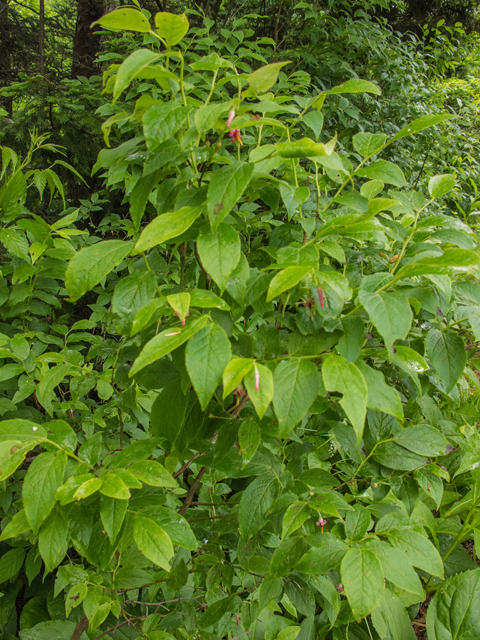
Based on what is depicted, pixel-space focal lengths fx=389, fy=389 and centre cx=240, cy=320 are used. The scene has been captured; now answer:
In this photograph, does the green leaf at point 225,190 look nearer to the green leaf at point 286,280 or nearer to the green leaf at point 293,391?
the green leaf at point 286,280

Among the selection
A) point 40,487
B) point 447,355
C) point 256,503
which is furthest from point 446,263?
point 40,487

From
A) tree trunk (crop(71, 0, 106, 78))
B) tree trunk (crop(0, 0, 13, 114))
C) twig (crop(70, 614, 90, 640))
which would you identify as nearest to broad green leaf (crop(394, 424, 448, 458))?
twig (crop(70, 614, 90, 640))

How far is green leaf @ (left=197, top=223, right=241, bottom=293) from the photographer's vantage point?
1.96ft

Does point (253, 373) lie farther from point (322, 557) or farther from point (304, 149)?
point (322, 557)

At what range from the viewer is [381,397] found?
663 mm

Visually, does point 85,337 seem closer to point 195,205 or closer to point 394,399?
point 195,205

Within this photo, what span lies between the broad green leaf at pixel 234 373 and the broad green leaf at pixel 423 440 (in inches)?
22.7

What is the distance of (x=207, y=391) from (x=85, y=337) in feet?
3.99

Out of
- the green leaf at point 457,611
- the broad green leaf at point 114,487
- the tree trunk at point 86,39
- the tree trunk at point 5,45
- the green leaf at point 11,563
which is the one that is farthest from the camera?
the tree trunk at point 5,45

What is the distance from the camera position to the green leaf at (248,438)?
69 cm

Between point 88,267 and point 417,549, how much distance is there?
2.87ft

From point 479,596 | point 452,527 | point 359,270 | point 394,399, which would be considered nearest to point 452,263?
point 394,399

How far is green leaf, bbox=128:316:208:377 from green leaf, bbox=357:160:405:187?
0.50 m

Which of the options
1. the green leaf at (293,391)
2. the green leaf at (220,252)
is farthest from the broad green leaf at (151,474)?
the green leaf at (220,252)
